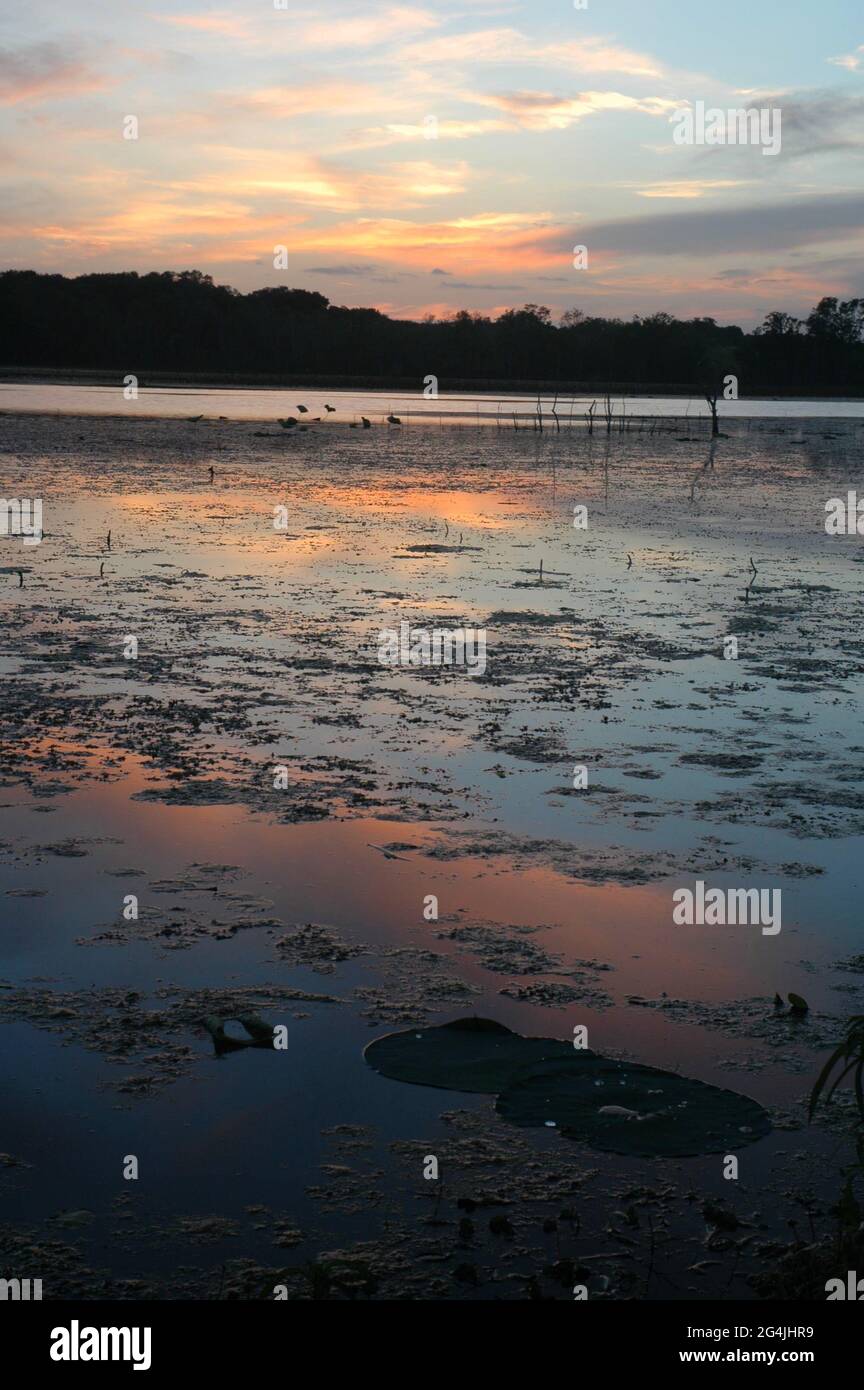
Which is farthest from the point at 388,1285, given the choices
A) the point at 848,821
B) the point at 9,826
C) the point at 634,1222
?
the point at 848,821

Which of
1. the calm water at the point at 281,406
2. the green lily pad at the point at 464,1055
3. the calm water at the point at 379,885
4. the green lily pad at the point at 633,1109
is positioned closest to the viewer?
the calm water at the point at 379,885

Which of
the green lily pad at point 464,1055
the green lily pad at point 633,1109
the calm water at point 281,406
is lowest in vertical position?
the green lily pad at point 633,1109

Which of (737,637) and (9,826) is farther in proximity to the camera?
(737,637)

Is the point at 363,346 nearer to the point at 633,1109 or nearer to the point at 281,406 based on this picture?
the point at 281,406

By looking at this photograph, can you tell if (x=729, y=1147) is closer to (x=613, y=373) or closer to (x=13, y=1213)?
(x=13, y=1213)

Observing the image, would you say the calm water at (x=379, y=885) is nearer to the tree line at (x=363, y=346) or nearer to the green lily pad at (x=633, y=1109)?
the green lily pad at (x=633, y=1109)

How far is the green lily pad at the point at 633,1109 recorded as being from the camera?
354cm

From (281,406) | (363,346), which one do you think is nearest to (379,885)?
(281,406)

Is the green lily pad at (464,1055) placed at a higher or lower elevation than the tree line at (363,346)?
lower

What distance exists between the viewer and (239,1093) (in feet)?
12.4

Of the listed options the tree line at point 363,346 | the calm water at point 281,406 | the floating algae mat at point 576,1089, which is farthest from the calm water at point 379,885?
the tree line at point 363,346

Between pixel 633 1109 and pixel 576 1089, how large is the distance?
191 millimetres

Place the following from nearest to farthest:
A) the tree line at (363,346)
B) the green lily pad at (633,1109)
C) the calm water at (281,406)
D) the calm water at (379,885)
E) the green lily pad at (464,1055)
→ 1. the calm water at (379,885)
2. the green lily pad at (633,1109)
3. the green lily pad at (464,1055)
4. the calm water at (281,406)
5. the tree line at (363,346)

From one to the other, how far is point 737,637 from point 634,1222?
7984 mm
